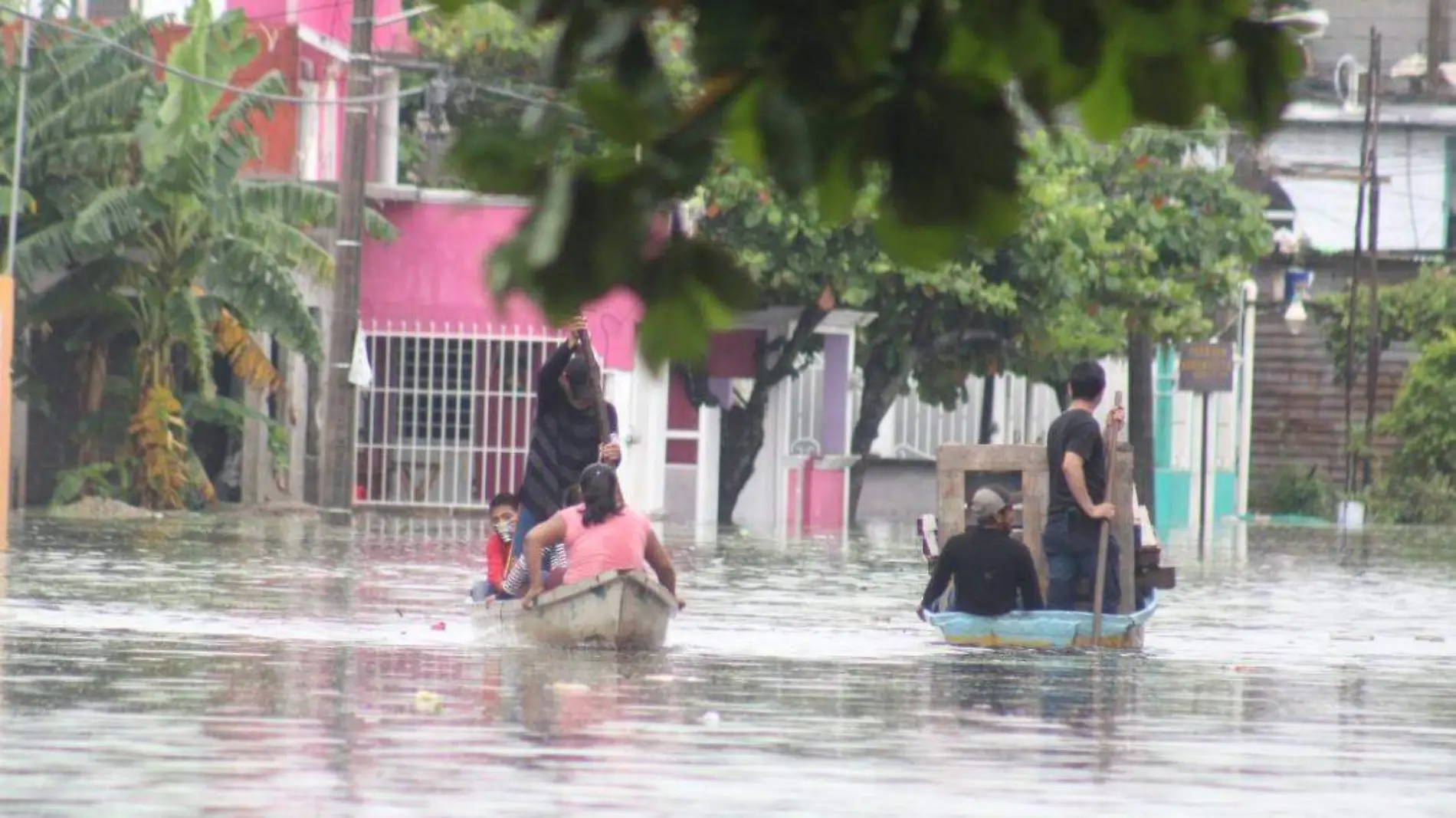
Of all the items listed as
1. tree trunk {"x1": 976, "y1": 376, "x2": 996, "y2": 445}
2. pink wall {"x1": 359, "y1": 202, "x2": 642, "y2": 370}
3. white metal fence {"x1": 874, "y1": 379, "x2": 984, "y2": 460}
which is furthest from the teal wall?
pink wall {"x1": 359, "y1": 202, "x2": 642, "y2": 370}

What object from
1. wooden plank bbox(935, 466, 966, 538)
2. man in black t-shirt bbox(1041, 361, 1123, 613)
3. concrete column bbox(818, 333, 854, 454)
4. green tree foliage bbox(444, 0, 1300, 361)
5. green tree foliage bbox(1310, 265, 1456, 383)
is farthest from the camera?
green tree foliage bbox(1310, 265, 1456, 383)

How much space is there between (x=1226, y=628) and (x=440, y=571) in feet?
22.5

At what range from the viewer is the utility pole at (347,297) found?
34656 millimetres

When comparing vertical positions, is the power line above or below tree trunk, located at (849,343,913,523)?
above

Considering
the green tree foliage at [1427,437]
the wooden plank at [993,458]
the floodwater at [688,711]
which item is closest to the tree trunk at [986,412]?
the green tree foliage at [1427,437]

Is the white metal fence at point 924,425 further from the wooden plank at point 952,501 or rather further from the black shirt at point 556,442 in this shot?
the black shirt at point 556,442

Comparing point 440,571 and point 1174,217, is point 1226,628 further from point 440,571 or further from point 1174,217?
point 1174,217

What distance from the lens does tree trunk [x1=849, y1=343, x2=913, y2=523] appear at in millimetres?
43969

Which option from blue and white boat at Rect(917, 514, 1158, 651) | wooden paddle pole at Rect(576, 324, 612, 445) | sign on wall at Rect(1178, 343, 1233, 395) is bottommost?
blue and white boat at Rect(917, 514, 1158, 651)

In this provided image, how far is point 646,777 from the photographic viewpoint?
1007cm

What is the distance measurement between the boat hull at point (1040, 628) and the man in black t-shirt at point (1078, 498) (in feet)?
0.65

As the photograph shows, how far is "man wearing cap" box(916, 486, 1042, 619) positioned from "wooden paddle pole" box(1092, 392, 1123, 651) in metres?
0.35

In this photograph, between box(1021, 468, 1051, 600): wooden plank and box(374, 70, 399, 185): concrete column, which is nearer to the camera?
box(1021, 468, 1051, 600): wooden plank

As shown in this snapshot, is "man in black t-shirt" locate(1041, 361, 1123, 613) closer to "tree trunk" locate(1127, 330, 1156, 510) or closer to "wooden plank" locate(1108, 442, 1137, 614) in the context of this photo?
"wooden plank" locate(1108, 442, 1137, 614)
